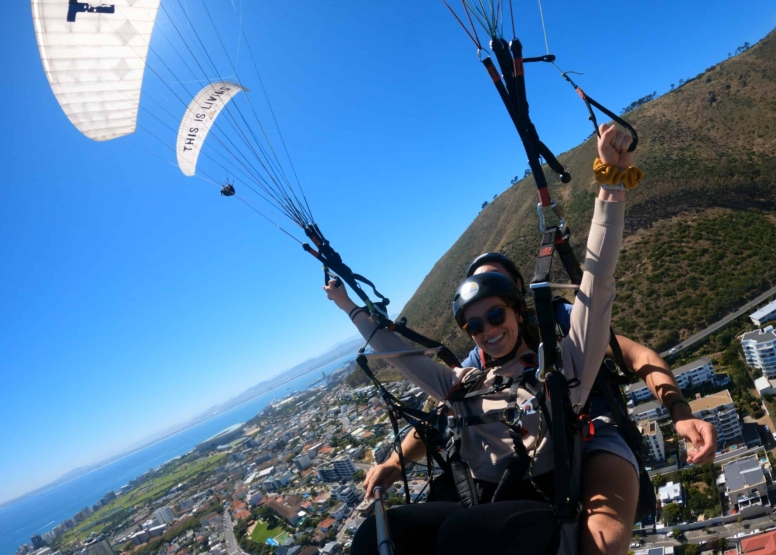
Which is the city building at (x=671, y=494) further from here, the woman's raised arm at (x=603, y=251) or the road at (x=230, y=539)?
the road at (x=230, y=539)

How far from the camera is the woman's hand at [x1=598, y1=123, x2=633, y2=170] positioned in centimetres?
139

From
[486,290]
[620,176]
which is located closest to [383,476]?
[486,290]

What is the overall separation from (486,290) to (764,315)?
2356 cm

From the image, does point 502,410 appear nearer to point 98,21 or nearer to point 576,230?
point 98,21

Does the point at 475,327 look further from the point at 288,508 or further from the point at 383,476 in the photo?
the point at 288,508

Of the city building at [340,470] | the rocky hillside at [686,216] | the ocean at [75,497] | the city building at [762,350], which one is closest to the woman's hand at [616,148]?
the city building at [762,350]

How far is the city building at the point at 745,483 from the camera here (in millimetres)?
9680

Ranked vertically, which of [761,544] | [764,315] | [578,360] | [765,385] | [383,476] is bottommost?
[765,385]

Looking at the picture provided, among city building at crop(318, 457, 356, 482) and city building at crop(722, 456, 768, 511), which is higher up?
city building at crop(722, 456, 768, 511)

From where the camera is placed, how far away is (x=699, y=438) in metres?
1.49

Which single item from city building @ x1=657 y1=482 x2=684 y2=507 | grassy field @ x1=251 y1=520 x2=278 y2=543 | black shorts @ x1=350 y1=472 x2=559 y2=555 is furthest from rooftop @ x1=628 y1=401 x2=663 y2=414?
grassy field @ x1=251 y1=520 x2=278 y2=543

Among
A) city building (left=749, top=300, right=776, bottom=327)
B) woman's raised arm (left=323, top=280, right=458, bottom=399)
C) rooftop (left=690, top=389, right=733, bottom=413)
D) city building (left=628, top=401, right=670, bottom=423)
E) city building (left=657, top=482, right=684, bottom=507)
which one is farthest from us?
city building (left=749, top=300, right=776, bottom=327)

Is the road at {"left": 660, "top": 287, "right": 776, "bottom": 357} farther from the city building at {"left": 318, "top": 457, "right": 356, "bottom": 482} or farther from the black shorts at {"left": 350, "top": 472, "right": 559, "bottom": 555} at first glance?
the black shorts at {"left": 350, "top": 472, "right": 559, "bottom": 555}

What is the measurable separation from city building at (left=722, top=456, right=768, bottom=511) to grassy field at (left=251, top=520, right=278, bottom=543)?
18.2 metres
